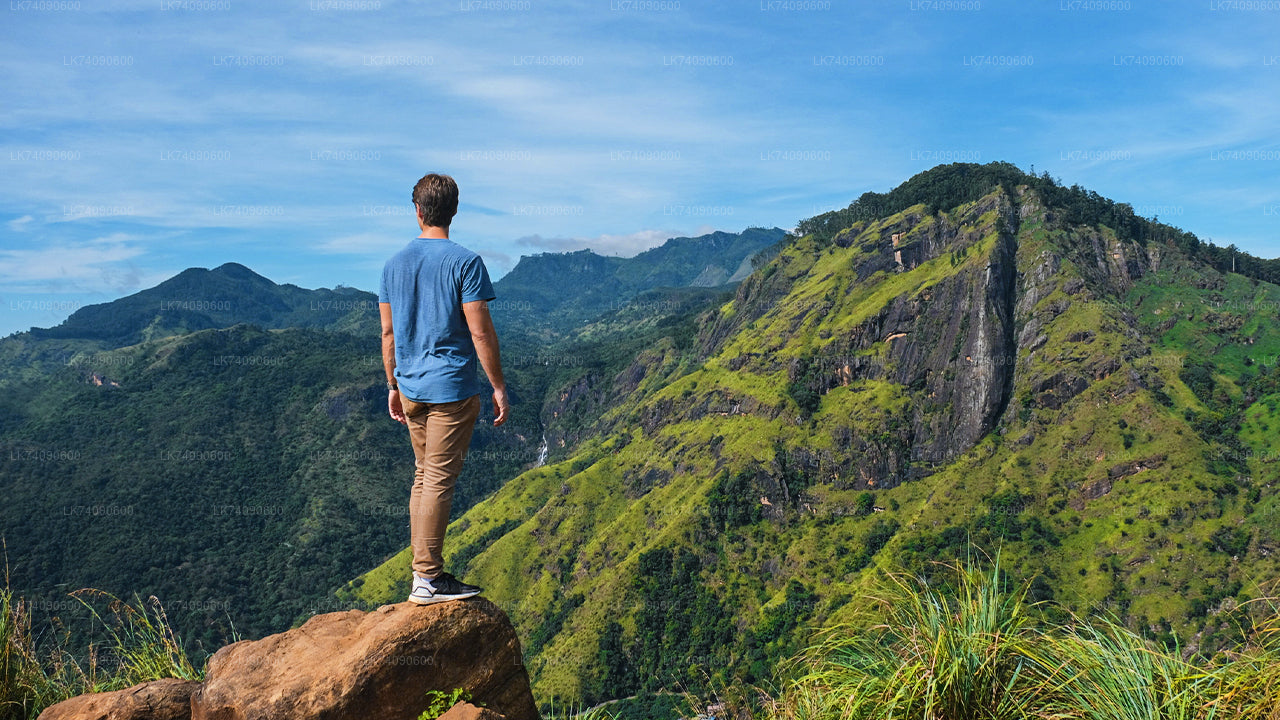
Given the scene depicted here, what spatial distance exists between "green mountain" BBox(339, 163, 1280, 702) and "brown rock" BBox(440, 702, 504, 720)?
91.3 metres

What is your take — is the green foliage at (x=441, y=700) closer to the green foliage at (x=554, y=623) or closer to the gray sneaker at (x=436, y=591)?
the gray sneaker at (x=436, y=591)

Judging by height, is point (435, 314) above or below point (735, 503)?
above

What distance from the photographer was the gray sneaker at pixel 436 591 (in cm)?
727

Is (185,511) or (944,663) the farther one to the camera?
(185,511)

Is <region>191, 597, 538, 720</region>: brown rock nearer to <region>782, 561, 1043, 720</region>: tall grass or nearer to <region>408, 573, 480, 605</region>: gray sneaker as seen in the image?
<region>408, 573, 480, 605</region>: gray sneaker

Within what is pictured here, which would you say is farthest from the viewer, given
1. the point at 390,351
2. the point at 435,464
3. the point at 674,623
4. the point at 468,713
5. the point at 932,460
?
the point at 932,460

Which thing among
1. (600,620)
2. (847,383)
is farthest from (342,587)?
(847,383)

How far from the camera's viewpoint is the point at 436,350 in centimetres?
692

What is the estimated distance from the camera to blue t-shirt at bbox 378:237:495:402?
6.86 meters

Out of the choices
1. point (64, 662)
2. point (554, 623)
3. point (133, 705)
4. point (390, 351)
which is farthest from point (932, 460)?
point (133, 705)

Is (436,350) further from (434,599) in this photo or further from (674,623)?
(674,623)

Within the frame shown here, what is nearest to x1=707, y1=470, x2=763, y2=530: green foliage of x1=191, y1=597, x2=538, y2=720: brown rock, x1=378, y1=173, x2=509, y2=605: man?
x1=191, y1=597, x2=538, y2=720: brown rock

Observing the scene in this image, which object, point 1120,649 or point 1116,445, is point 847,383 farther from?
Result: point 1120,649

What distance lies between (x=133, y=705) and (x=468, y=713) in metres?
3.33
